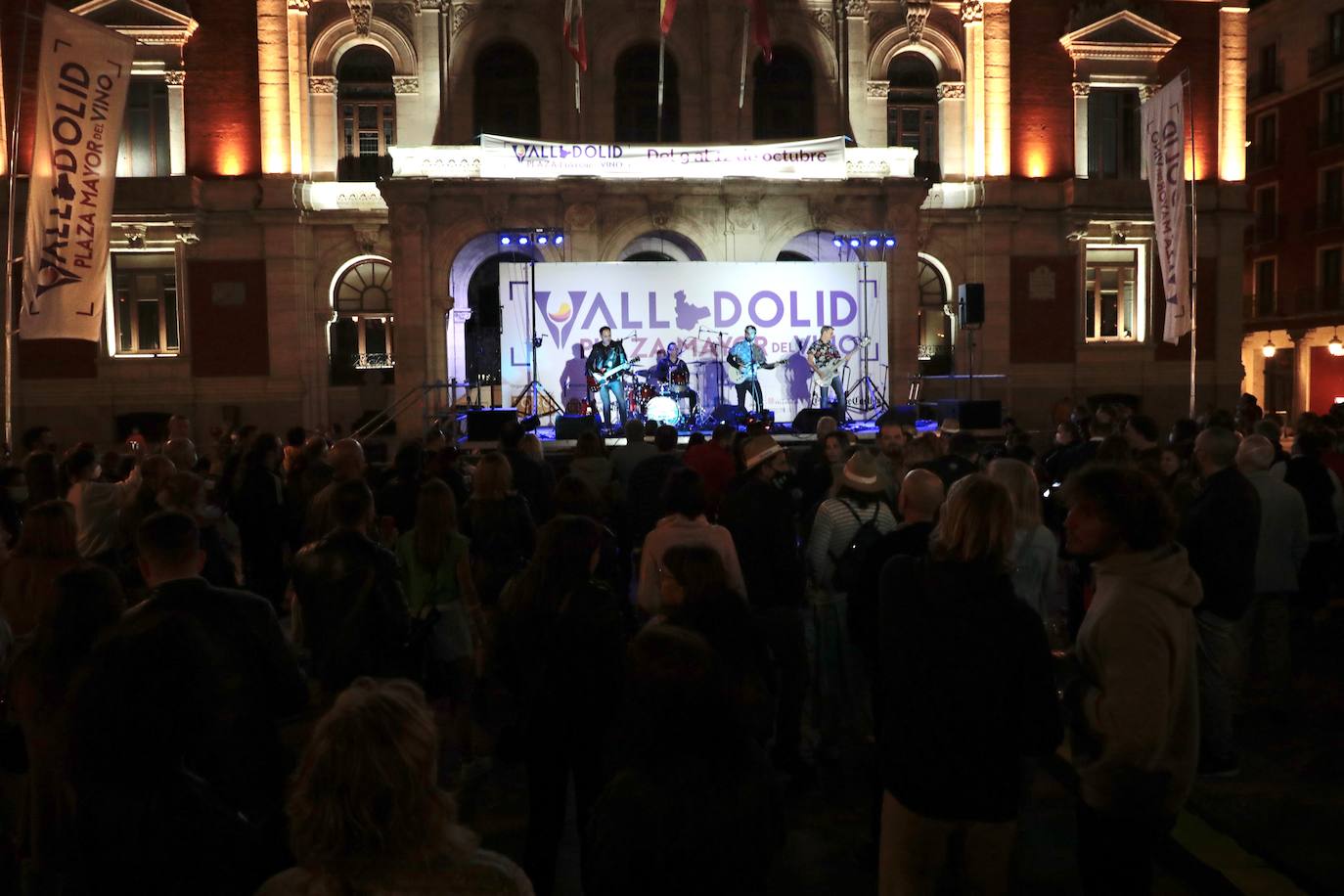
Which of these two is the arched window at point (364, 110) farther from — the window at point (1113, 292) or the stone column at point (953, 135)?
the window at point (1113, 292)

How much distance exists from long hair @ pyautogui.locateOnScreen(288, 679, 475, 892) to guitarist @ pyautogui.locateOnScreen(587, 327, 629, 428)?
1723 centimetres

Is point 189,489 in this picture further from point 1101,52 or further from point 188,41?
point 1101,52

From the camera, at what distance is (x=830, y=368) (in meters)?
20.6

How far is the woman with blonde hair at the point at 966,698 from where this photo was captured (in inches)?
121

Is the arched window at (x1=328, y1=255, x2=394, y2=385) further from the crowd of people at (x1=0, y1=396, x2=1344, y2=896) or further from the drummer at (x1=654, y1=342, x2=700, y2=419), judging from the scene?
the crowd of people at (x1=0, y1=396, x2=1344, y2=896)

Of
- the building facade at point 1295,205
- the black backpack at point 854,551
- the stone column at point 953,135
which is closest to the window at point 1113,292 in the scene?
the stone column at point 953,135

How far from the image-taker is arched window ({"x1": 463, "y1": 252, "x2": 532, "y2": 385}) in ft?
79.6

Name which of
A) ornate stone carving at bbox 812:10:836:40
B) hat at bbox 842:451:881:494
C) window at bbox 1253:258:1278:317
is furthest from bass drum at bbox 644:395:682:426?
window at bbox 1253:258:1278:317

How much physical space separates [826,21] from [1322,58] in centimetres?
2106

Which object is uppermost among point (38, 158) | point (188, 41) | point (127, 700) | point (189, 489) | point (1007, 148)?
point (188, 41)

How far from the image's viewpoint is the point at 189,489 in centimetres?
518

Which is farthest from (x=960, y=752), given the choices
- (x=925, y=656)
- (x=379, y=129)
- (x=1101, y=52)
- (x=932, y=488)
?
(x=1101, y=52)

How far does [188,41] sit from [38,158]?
486 inches

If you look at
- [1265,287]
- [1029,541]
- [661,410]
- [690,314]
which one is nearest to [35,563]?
[1029,541]
